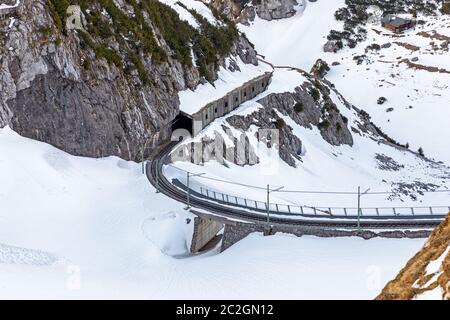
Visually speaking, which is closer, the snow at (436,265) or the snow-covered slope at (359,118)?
the snow at (436,265)

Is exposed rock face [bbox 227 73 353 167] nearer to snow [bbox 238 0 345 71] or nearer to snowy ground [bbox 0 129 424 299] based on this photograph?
snowy ground [bbox 0 129 424 299]

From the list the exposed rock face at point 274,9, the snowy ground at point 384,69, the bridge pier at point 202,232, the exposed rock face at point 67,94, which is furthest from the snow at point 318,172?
the exposed rock face at point 274,9

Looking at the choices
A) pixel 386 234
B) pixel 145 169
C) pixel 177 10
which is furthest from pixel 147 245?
pixel 177 10

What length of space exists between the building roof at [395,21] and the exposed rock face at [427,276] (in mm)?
128069

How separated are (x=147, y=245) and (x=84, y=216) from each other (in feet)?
21.6

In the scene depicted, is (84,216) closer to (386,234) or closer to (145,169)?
(145,169)

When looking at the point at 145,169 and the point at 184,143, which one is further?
the point at 184,143

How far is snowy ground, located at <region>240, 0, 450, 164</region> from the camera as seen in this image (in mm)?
105625

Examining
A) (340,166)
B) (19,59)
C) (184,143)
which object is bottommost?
(340,166)

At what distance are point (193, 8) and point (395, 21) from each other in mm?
66947

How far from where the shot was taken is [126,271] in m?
42.8

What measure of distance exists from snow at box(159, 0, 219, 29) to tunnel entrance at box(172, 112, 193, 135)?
21515 millimetres

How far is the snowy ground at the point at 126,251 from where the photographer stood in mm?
38500

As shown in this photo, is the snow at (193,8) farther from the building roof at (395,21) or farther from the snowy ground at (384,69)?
the building roof at (395,21)
